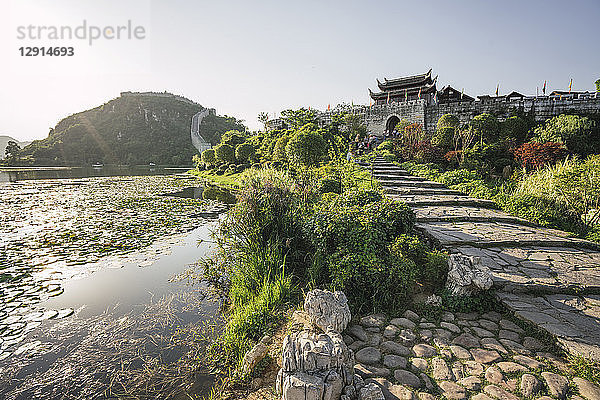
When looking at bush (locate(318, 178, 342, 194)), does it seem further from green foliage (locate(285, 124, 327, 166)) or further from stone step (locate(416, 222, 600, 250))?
green foliage (locate(285, 124, 327, 166))

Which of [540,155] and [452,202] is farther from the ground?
[540,155]

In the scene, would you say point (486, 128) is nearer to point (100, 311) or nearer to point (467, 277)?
point (467, 277)

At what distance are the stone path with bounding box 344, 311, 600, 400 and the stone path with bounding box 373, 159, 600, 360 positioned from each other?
168mm

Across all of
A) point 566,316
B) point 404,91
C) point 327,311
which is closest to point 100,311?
point 327,311

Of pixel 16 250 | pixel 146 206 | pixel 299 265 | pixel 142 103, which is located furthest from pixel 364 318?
pixel 142 103

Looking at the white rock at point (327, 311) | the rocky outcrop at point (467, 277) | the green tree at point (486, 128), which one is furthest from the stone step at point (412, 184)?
the green tree at point (486, 128)

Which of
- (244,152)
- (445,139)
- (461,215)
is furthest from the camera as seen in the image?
(244,152)

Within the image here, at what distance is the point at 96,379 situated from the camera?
2.57m

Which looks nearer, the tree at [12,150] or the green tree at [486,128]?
the green tree at [486,128]

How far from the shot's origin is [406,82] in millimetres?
24828

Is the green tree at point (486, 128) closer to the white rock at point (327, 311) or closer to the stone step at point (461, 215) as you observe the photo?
the stone step at point (461, 215)

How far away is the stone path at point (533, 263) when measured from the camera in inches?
98.1

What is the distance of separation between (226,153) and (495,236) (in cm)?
2069

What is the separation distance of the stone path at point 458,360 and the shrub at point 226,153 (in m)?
21.2
